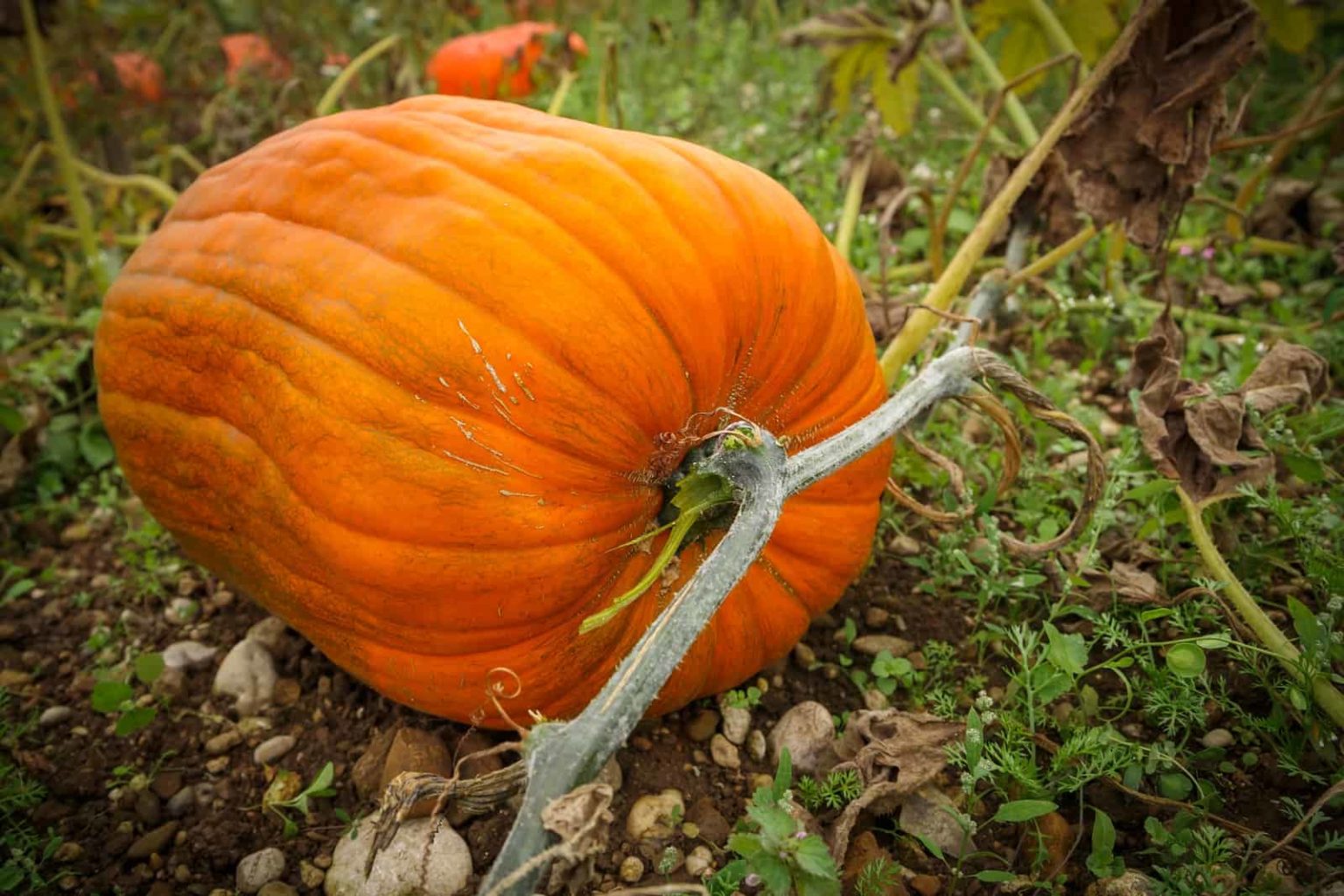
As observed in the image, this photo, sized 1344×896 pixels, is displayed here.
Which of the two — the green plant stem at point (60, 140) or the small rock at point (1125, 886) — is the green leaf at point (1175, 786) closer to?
the small rock at point (1125, 886)

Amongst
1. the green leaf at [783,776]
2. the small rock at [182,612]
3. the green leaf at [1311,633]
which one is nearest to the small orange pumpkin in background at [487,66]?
the small rock at [182,612]

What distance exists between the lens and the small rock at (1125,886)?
1.35 meters

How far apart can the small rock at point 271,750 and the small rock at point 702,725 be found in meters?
0.74

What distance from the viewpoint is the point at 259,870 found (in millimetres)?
1524

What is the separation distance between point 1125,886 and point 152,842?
5.06ft

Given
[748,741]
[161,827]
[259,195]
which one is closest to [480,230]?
[259,195]

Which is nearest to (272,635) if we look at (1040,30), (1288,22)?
(1040,30)

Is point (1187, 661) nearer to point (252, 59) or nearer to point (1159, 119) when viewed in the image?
point (1159, 119)

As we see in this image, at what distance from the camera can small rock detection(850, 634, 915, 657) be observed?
1839mm

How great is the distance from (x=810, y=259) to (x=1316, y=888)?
3.80 feet

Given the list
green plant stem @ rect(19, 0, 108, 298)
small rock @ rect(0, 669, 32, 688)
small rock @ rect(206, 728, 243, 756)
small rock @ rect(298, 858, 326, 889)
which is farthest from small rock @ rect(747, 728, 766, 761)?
green plant stem @ rect(19, 0, 108, 298)

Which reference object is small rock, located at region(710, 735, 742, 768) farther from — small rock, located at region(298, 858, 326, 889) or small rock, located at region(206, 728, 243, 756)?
small rock, located at region(206, 728, 243, 756)

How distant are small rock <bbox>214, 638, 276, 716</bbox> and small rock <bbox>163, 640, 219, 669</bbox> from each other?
7cm

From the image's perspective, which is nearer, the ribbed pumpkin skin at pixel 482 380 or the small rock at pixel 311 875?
the ribbed pumpkin skin at pixel 482 380
